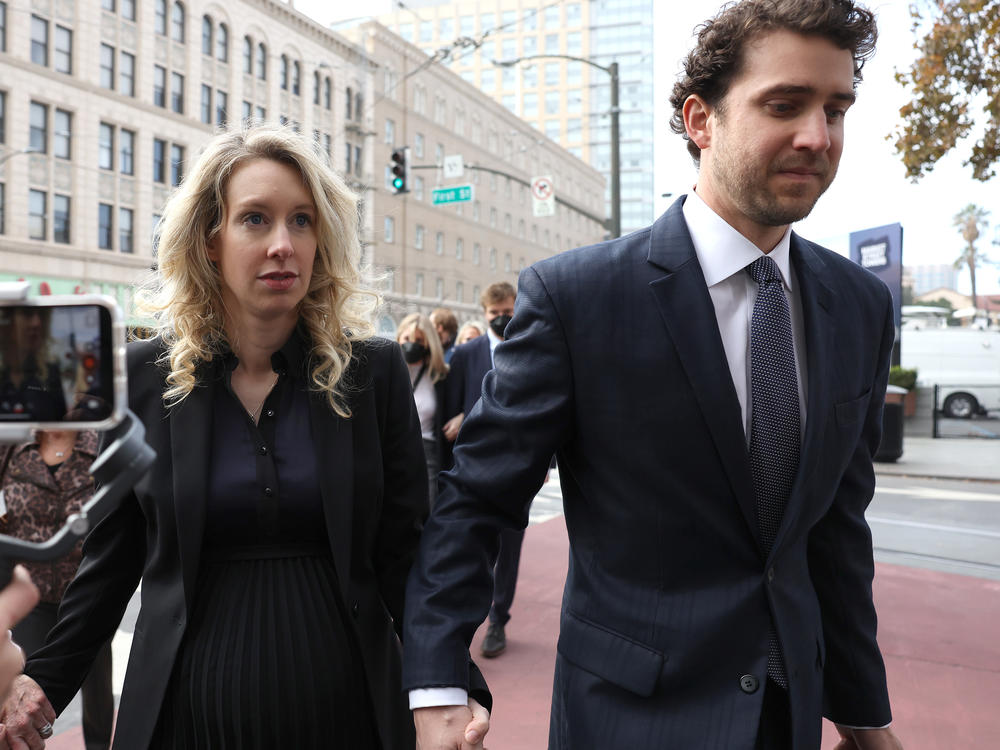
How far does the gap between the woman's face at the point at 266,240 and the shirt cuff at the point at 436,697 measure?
1.03m

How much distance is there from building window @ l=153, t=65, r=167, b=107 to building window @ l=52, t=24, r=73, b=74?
12.3 ft

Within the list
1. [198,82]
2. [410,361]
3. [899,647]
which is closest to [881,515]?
[899,647]

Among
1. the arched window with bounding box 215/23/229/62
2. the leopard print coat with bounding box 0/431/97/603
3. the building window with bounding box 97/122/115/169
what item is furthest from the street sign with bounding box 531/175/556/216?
the arched window with bounding box 215/23/229/62

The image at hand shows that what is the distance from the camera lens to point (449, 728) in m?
1.82

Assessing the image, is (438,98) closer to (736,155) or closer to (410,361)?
(410,361)

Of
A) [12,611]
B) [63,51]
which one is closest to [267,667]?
[12,611]

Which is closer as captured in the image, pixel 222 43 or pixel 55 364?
pixel 55 364

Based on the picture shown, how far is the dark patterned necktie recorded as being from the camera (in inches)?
73.8

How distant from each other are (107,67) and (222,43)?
6.32m

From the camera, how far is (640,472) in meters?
1.88

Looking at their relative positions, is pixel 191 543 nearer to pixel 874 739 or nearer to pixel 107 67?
pixel 874 739

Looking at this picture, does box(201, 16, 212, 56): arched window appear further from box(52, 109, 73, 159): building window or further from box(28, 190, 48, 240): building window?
box(28, 190, 48, 240): building window

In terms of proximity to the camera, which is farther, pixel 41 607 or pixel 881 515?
pixel 881 515

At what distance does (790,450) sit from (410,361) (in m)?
5.02
